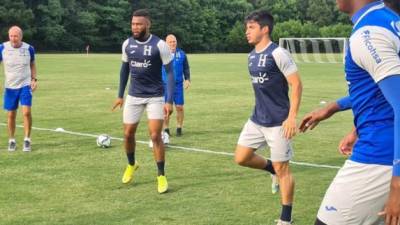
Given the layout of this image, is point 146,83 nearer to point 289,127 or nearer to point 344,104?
point 289,127

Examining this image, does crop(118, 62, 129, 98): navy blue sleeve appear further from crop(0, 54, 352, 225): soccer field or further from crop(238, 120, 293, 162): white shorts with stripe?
crop(238, 120, 293, 162): white shorts with stripe

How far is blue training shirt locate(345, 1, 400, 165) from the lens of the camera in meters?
2.80

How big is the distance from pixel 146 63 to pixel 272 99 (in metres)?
2.17

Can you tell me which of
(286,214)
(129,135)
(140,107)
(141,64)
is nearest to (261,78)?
(286,214)

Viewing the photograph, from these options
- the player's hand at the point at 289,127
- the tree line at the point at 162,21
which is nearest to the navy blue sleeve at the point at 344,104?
the player's hand at the point at 289,127

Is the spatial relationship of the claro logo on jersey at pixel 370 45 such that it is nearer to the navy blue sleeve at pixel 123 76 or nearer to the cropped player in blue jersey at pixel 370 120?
the cropped player in blue jersey at pixel 370 120

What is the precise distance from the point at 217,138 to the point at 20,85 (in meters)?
3.96

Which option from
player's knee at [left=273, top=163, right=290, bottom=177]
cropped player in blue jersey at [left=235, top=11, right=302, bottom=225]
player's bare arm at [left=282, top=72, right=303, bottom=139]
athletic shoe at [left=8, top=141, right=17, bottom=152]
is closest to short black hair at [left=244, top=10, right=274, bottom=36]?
cropped player in blue jersey at [left=235, top=11, right=302, bottom=225]

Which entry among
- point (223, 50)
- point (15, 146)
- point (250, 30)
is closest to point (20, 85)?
point (15, 146)

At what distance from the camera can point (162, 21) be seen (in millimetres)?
95125

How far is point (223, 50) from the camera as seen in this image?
98.4 metres

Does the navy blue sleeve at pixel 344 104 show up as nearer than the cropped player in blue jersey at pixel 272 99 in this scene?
Yes

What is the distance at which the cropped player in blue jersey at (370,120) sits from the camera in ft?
9.14

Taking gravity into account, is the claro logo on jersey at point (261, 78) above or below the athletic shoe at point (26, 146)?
above
